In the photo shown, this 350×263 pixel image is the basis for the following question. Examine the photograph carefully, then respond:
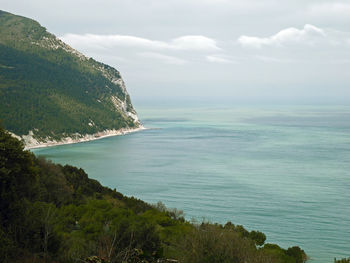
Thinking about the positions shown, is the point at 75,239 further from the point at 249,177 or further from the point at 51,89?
the point at 51,89

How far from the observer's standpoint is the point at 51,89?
313ft

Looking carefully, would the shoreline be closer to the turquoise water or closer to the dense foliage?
the turquoise water

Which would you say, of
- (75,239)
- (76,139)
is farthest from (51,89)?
(75,239)

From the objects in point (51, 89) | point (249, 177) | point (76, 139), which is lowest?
point (249, 177)

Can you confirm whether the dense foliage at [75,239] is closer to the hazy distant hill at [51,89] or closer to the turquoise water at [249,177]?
the turquoise water at [249,177]

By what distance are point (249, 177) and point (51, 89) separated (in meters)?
66.8

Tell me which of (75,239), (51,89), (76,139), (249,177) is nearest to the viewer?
(75,239)

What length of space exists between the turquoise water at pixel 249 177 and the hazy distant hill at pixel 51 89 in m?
10.2

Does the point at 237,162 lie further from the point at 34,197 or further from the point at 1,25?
the point at 1,25

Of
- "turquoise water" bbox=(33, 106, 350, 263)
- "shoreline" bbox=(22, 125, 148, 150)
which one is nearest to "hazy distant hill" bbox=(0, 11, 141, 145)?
"shoreline" bbox=(22, 125, 148, 150)

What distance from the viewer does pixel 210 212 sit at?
30.0 meters

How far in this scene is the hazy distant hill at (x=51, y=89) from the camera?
78.9 metres

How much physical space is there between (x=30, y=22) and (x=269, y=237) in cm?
11343

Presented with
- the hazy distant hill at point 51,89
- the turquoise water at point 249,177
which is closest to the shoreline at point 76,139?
the hazy distant hill at point 51,89
